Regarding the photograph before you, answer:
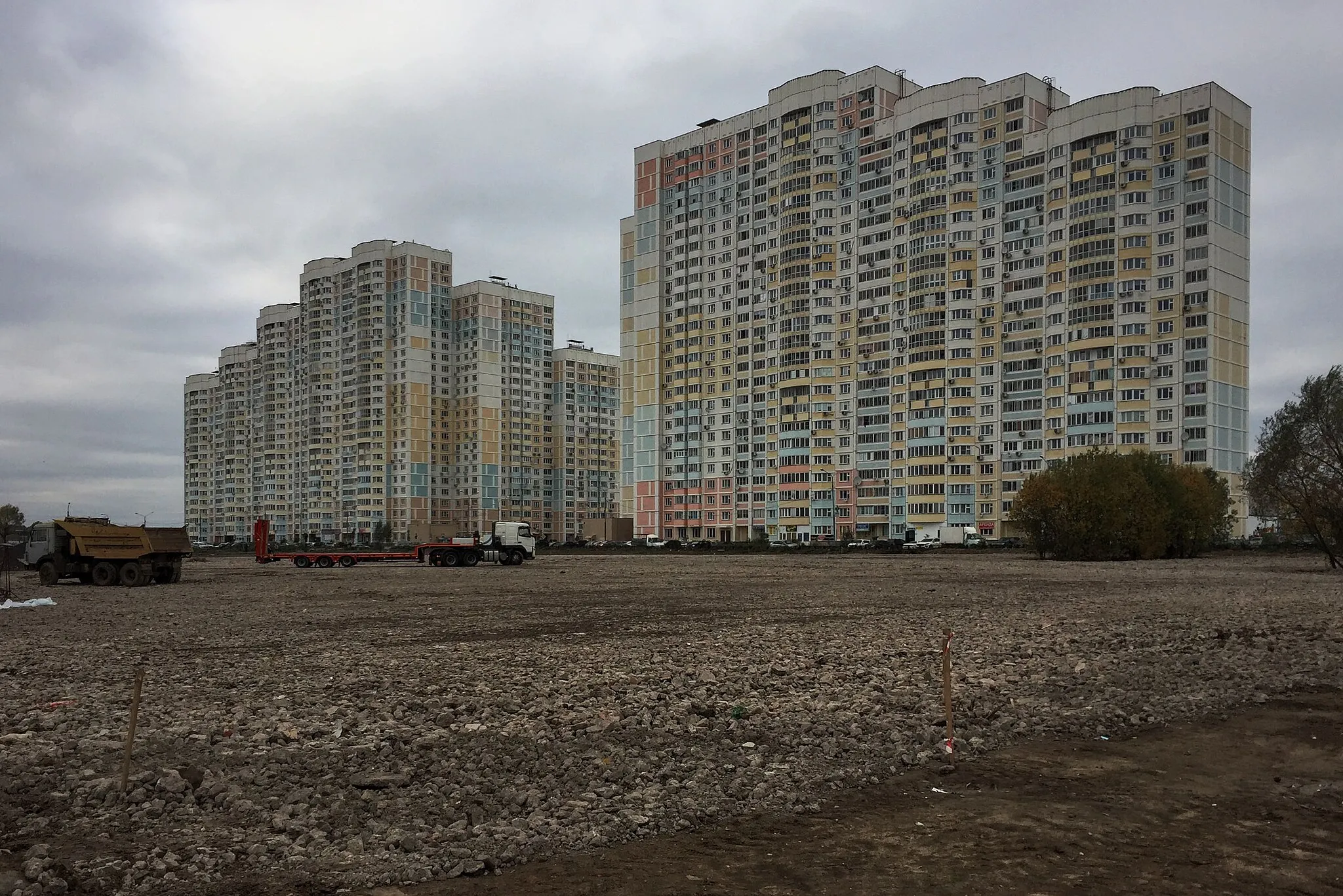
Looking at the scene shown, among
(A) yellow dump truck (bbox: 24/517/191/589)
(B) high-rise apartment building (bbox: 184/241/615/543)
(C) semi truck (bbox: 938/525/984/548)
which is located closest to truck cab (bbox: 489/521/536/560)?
(A) yellow dump truck (bbox: 24/517/191/589)

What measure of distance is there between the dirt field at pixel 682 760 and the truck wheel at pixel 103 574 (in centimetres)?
2544

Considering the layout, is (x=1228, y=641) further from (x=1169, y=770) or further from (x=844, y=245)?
(x=844, y=245)

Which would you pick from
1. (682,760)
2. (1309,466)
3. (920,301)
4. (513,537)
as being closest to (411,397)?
(920,301)

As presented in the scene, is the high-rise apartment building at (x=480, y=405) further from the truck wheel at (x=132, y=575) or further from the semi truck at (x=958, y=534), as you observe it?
the truck wheel at (x=132, y=575)

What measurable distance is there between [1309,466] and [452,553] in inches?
2177

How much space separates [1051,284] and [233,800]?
388 ft

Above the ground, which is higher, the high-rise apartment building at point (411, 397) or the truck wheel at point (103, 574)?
the high-rise apartment building at point (411, 397)

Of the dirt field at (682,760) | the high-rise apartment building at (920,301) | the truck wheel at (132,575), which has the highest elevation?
the high-rise apartment building at (920,301)

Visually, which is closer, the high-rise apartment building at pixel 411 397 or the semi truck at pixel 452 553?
the semi truck at pixel 452 553

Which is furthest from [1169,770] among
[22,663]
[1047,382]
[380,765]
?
[1047,382]

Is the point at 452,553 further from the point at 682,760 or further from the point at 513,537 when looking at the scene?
the point at 682,760

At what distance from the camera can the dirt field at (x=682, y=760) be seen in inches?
310

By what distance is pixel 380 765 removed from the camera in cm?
1087

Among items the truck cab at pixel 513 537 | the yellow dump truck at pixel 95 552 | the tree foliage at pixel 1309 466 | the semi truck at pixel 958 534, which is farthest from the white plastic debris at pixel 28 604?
the semi truck at pixel 958 534
